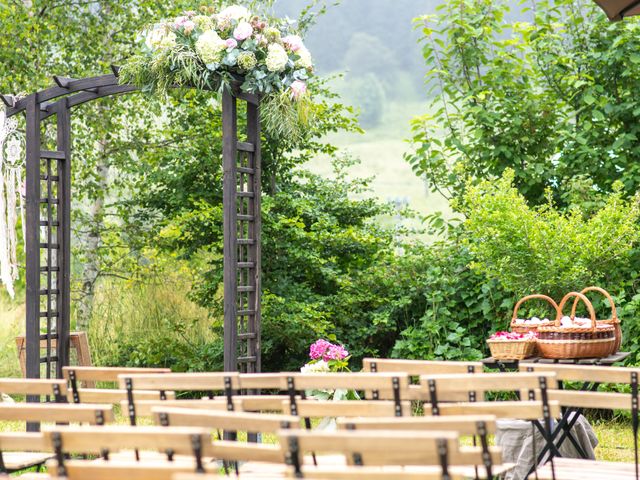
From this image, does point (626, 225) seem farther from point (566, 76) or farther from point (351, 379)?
point (351, 379)

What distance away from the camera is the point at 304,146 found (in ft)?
31.2

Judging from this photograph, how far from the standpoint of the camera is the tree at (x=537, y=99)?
8.15m

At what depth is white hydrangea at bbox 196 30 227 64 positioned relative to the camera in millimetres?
5711

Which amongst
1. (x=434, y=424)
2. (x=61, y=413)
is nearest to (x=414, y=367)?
(x=434, y=424)

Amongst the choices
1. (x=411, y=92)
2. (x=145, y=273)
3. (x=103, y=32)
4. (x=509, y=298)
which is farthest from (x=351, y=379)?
(x=411, y=92)

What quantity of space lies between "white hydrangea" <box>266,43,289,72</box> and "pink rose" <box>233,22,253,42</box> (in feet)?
0.53

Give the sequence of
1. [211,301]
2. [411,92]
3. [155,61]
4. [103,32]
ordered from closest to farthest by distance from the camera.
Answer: [155,61] → [211,301] → [103,32] → [411,92]

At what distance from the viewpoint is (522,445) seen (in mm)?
4852

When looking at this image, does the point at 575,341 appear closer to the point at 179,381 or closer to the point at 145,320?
the point at 179,381

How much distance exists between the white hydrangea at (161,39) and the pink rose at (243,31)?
0.39 meters

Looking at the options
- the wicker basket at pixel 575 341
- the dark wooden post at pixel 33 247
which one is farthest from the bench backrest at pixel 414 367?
the dark wooden post at pixel 33 247

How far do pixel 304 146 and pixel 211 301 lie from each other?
1.85 meters

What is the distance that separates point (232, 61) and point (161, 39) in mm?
489

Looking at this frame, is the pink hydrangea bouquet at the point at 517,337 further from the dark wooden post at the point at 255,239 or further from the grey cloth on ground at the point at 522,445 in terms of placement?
the dark wooden post at the point at 255,239
